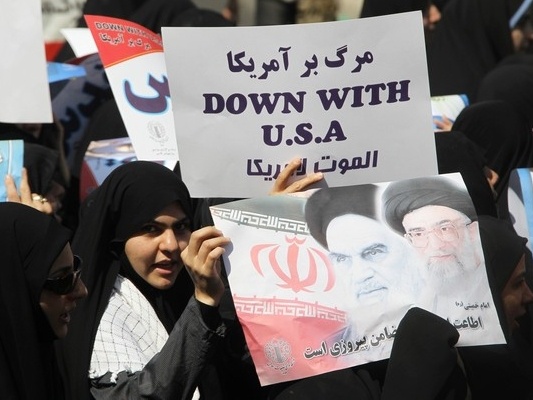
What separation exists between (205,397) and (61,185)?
1926mm

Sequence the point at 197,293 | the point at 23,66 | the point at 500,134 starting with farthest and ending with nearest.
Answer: the point at 500,134 → the point at 23,66 → the point at 197,293

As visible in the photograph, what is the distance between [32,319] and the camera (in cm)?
358

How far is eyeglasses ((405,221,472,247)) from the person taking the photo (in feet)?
12.8

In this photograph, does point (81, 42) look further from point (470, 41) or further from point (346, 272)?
point (346, 272)

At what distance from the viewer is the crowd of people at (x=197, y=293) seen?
3670mm

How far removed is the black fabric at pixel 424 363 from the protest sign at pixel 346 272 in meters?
0.07

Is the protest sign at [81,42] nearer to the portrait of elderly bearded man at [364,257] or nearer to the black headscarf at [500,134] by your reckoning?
the black headscarf at [500,134]

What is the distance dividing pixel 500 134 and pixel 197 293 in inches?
99.7

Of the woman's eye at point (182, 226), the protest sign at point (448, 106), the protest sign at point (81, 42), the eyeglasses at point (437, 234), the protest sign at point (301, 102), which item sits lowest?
the eyeglasses at point (437, 234)

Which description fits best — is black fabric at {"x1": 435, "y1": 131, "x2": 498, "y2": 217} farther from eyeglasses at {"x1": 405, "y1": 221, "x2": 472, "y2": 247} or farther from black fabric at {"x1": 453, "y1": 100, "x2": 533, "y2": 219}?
eyeglasses at {"x1": 405, "y1": 221, "x2": 472, "y2": 247}

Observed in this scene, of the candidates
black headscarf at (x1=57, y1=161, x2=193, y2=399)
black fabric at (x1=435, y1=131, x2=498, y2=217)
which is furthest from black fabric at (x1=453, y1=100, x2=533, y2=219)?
black headscarf at (x1=57, y1=161, x2=193, y2=399)

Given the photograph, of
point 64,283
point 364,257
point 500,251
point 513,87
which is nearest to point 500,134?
point 513,87

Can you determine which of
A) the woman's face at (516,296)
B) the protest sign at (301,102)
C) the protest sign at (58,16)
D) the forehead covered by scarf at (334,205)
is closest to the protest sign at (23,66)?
the protest sign at (301,102)

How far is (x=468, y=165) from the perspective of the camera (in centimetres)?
505
